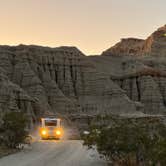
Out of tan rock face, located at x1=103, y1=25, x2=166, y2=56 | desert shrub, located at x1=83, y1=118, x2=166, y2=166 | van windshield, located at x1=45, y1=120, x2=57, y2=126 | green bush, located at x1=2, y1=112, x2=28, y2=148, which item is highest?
tan rock face, located at x1=103, y1=25, x2=166, y2=56

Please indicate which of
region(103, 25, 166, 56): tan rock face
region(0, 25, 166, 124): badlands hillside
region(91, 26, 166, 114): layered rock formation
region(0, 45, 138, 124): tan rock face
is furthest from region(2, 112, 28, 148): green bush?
region(103, 25, 166, 56): tan rock face

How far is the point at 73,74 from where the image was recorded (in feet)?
400

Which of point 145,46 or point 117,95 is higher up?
point 145,46

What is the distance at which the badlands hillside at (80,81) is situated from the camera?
106950mm

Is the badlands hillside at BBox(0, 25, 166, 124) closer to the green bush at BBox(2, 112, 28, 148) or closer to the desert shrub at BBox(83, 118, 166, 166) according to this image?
the green bush at BBox(2, 112, 28, 148)

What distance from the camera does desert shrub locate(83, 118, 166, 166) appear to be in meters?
19.0

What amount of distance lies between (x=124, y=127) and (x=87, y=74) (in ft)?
327

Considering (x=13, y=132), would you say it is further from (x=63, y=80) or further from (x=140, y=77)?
(x=140, y=77)

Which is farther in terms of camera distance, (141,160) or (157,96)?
(157,96)

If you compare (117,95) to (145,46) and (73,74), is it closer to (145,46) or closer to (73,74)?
(73,74)

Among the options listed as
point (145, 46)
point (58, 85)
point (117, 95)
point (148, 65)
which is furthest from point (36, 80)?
point (145, 46)

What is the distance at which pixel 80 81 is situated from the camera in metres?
119

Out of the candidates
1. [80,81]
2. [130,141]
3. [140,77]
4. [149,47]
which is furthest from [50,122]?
[149,47]

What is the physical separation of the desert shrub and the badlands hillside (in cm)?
7272
